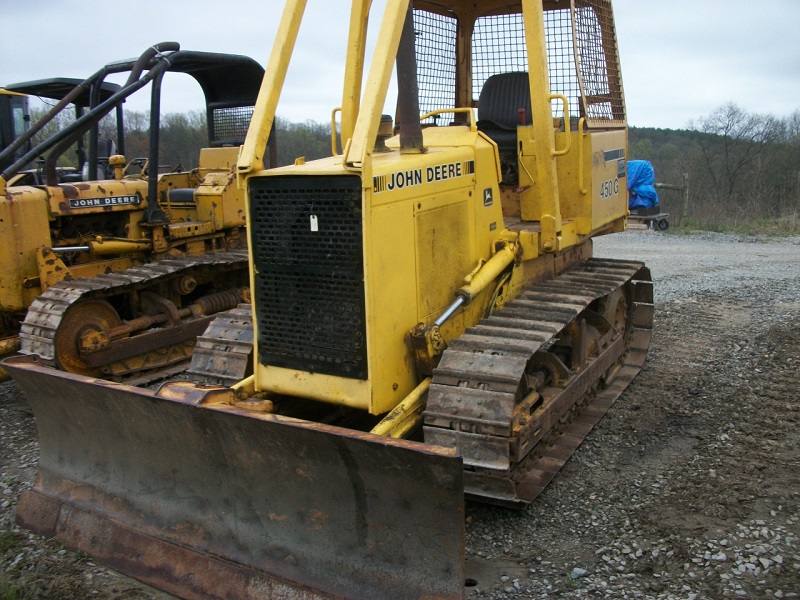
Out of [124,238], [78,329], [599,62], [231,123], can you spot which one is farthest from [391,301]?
[231,123]

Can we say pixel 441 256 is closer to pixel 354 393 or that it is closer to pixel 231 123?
pixel 354 393

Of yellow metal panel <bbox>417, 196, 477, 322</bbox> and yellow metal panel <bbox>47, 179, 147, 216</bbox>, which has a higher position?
yellow metal panel <bbox>47, 179, 147, 216</bbox>

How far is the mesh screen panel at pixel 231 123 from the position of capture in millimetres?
8836

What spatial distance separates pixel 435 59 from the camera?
242 inches

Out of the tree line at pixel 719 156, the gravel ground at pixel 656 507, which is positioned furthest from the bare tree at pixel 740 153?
the gravel ground at pixel 656 507

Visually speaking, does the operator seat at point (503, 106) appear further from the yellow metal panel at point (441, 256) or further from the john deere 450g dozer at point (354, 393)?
the yellow metal panel at point (441, 256)

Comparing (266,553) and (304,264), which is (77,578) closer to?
(266,553)

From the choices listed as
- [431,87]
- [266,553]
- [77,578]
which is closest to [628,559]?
[266,553]

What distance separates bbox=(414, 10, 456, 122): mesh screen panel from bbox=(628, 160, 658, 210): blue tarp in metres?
12.5

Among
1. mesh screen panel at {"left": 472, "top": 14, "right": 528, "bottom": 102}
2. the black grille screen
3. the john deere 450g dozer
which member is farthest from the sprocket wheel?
mesh screen panel at {"left": 472, "top": 14, "right": 528, "bottom": 102}

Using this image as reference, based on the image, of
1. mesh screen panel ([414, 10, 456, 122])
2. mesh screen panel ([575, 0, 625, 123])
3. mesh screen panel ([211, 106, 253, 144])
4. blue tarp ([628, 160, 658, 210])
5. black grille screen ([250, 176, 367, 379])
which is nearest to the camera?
black grille screen ([250, 176, 367, 379])

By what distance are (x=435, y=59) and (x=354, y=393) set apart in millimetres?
3221

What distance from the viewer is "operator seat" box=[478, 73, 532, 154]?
5809 millimetres

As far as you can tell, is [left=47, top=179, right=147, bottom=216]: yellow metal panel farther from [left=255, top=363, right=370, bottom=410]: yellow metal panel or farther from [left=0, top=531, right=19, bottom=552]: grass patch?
[left=255, top=363, right=370, bottom=410]: yellow metal panel
